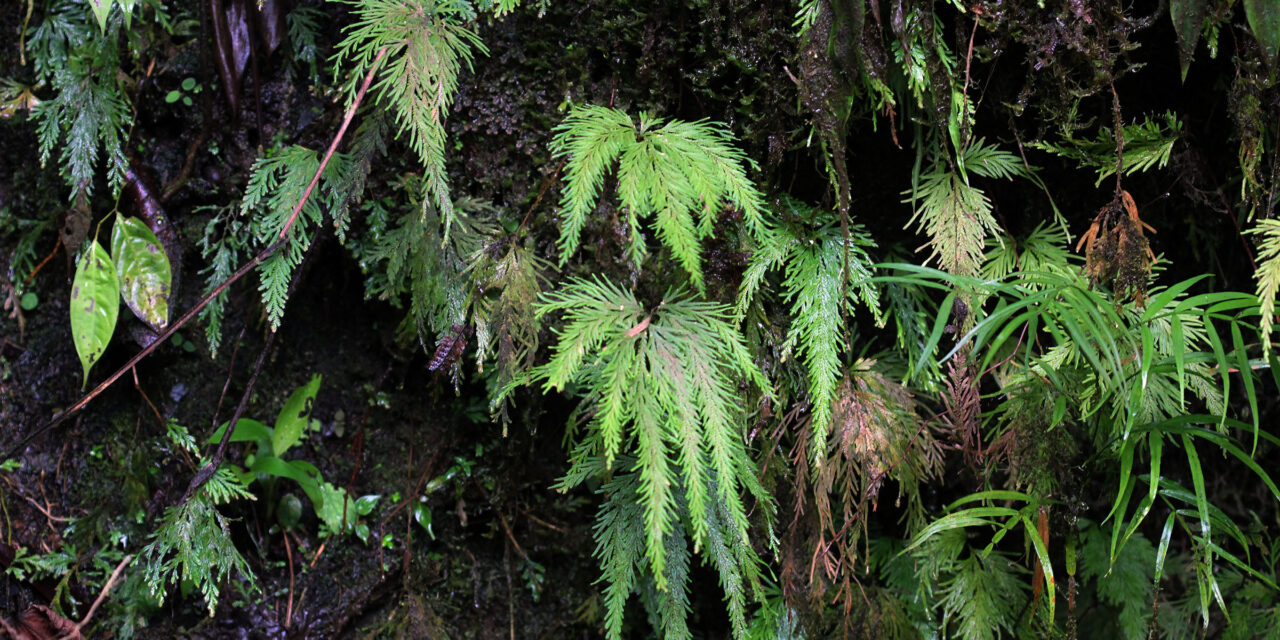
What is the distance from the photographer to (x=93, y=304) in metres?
1.60

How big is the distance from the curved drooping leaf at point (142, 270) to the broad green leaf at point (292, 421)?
318 millimetres

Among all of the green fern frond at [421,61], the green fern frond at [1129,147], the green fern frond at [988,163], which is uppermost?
the green fern frond at [421,61]

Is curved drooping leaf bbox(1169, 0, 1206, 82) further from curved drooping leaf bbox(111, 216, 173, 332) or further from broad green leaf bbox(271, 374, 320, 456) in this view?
curved drooping leaf bbox(111, 216, 173, 332)

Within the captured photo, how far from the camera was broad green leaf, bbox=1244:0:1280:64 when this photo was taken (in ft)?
4.11

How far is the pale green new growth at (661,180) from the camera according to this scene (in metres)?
1.14

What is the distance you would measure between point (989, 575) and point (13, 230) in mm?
2379

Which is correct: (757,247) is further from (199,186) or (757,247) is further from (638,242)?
(199,186)

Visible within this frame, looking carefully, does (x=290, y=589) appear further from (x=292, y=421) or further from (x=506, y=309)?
(x=506, y=309)

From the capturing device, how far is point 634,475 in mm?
1427

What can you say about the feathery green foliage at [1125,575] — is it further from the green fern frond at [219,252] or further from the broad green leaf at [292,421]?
the green fern frond at [219,252]

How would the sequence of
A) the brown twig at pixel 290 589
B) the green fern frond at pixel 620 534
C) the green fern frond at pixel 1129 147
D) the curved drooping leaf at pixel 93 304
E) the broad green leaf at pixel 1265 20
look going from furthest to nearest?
the brown twig at pixel 290 589
the curved drooping leaf at pixel 93 304
the green fern frond at pixel 1129 147
the green fern frond at pixel 620 534
the broad green leaf at pixel 1265 20

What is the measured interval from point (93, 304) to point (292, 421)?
1.57ft

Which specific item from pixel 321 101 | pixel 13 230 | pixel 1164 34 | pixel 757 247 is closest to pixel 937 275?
pixel 757 247

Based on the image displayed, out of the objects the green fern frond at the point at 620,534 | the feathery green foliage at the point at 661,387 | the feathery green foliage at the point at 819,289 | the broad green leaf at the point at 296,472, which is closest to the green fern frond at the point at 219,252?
the broad green leaf at the point at 296,472
